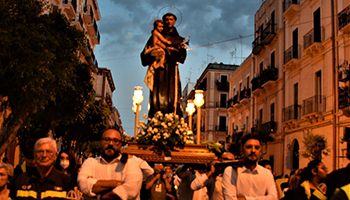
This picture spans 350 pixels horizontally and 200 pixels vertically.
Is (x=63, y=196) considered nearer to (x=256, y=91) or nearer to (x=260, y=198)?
(x=260, y=198)

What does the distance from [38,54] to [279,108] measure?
18023 millimetres

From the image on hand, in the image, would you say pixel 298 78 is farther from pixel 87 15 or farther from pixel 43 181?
pixel 87 15

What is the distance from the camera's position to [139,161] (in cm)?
448

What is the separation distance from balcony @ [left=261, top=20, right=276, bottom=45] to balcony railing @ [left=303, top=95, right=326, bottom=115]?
25.3ft

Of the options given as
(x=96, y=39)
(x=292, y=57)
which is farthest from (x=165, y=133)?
(x=96, y=39)

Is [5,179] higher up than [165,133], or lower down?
lower down

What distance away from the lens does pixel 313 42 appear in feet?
74.2

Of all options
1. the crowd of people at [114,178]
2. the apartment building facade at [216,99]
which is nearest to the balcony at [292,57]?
the crowd of people at [114,178]

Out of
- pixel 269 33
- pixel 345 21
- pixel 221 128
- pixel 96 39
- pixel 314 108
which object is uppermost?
pixel 96 39

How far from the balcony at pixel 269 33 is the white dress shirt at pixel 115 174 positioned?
26.9 m

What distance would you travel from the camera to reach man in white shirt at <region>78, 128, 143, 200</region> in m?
4.02

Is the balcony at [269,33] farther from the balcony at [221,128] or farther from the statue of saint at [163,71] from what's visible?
the balcony at [221,128]

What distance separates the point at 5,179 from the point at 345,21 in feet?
59.4

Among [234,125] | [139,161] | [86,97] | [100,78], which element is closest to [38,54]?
[86,97]
